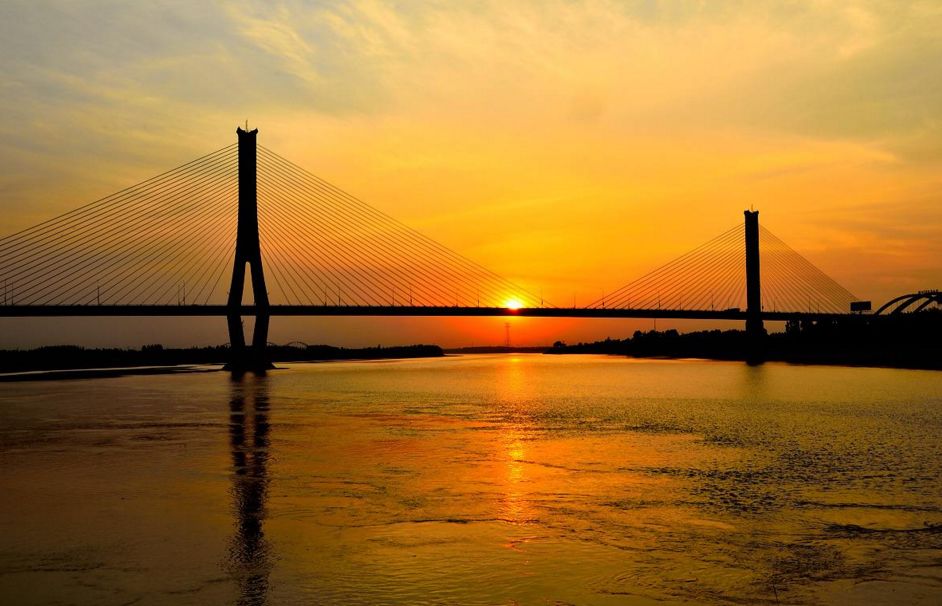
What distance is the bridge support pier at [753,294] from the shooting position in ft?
261

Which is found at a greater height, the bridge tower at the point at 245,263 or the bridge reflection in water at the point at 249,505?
the bridge tower at the point at 245,263

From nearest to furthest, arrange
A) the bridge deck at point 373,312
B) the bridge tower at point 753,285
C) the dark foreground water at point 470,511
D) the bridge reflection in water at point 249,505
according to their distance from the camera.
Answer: the dark foreground water at point 470,511
the bridge reflection in water at point 249,505
the bridge deck at point 373,312
the bridge tower at point 753,285

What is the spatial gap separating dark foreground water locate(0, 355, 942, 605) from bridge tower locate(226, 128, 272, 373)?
30964 millimetres

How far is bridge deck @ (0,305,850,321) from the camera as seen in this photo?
5662 centimetres

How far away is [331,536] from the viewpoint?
1039 centimetres

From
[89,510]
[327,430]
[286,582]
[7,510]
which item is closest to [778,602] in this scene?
[286,582]

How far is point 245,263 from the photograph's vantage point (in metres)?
57.9

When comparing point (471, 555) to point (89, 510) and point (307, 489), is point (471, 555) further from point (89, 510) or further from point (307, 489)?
point (89, 510)

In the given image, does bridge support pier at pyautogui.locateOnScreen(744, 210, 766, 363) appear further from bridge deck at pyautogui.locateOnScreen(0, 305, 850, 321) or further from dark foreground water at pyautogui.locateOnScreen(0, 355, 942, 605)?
dark foreground water at pyautogui.locateOnScreen(0, 355, 942, 605)

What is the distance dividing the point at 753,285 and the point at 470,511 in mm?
74406

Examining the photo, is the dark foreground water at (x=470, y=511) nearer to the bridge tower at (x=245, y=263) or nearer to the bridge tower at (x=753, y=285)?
the bridge tower at (x=245, y=263)

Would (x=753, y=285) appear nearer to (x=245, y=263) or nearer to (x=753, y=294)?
(x=753, y=294)

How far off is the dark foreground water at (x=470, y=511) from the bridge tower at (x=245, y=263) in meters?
31.0

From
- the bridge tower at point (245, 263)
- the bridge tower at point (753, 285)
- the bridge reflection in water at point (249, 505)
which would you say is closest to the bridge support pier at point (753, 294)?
the bridge tower at point (753, 285)
